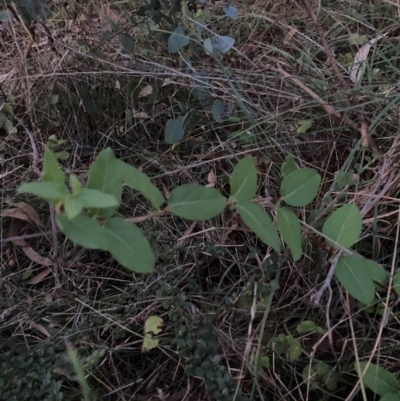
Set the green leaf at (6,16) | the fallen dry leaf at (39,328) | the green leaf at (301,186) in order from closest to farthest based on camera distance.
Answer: the green leaf at (301,186)
the fallen dry leaf at (39,328)
the green leaf at (6,16)

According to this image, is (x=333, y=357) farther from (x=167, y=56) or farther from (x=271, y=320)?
(x=167, y=56)

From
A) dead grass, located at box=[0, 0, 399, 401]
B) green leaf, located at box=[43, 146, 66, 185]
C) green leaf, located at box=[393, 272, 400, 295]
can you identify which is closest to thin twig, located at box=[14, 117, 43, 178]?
dead grass, located at box=[0, 0, 399, 401]

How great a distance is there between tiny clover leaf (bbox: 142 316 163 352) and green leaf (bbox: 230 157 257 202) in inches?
14.1

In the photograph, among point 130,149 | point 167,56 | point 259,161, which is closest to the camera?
point 259,161

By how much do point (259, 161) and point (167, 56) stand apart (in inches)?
21.3

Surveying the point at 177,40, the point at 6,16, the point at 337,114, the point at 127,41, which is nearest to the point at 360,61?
the point at 337,114

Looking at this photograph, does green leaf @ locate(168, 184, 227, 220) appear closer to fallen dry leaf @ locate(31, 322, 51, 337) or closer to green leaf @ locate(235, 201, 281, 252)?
green leaf @ locate(235, 201, 281, 252)

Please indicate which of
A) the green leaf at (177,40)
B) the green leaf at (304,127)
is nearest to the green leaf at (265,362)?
the green leaf at (304,127)

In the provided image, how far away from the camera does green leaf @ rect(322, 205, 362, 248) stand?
0.78 meters

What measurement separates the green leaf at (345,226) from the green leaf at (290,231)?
0.11 metres

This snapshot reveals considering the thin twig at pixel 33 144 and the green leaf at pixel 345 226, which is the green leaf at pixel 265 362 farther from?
the thin twig at pixel 33 144

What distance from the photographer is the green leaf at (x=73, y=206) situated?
550mm

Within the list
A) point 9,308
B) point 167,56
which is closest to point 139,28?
point 167,56

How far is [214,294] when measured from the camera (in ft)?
3.36
